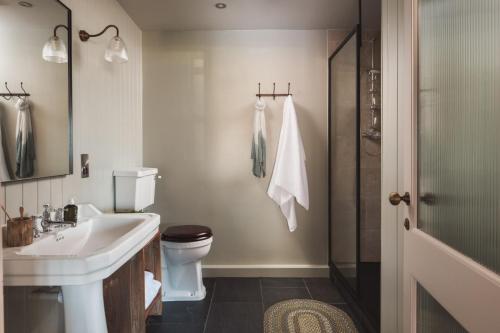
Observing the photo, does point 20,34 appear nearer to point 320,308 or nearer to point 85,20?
point 85,20

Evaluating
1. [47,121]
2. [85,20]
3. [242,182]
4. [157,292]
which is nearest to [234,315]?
[157,292]

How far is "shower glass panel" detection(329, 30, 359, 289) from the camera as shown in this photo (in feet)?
7.49

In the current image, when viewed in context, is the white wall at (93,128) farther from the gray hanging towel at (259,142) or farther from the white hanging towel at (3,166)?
the gray hanging towel at (259,142)

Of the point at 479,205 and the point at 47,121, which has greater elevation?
the point at 47,121

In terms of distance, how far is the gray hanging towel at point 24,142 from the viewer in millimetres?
1409

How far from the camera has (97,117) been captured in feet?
6.86

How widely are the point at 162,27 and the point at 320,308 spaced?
8.89 ft

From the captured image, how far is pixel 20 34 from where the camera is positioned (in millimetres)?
1411

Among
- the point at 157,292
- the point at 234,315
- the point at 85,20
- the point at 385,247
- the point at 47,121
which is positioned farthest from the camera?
the point at 234,315

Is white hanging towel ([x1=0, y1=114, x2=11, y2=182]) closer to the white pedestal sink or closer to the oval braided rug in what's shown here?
the white pedestal sink

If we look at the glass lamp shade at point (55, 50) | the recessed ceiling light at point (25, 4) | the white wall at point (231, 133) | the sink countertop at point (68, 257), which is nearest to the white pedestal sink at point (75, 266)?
the sink countertop at point (68, 257)

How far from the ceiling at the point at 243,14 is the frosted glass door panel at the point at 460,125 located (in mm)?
1470

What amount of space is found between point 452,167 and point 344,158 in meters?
1.59

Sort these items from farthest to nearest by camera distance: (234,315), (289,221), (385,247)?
(289,221) < (234,315) < (385,247)
